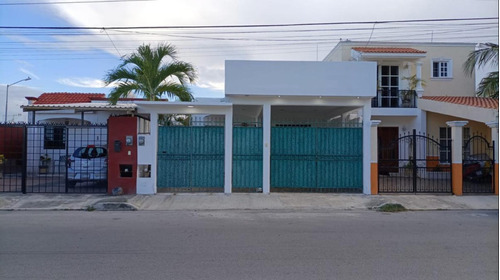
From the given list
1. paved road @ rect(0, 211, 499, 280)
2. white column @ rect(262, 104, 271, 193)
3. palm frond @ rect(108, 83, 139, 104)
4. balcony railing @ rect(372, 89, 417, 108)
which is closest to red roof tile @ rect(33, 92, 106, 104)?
palm frond @ rect(108, 83, 139, 104)

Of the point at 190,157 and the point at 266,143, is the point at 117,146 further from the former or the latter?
the point at 266,143

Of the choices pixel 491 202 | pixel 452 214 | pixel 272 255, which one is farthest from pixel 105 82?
pixel 491 202

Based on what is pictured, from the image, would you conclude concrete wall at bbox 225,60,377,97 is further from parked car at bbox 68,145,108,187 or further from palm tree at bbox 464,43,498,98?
palm tree at bbox 464,43,498,98

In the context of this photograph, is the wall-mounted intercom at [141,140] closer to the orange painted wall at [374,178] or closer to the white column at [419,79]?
the orange painted wall at [374,178]

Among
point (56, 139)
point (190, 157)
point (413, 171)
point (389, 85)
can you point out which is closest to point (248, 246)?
point (190, 157)

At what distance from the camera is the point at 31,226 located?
26.2 ft

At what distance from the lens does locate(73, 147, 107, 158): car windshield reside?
13.9 metres

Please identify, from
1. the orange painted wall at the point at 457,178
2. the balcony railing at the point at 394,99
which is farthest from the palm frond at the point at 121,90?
the orange painted wall at the point at 457,178

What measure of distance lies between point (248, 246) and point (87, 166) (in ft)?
30.7

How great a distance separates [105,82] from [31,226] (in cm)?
859

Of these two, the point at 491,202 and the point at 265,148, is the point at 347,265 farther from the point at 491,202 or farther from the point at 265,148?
the point at 491,202

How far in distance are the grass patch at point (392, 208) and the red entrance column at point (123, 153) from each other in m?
7.65

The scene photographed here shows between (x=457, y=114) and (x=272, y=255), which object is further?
(x=457, y=114)

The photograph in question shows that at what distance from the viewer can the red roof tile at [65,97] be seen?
22750mm
